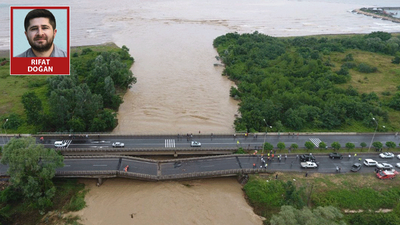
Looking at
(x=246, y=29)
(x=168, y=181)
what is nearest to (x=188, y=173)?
(x=168, y=181)

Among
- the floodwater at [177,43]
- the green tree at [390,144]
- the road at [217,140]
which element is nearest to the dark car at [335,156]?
the road at [217,140]

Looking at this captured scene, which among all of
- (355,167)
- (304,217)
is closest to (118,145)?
(304,217)

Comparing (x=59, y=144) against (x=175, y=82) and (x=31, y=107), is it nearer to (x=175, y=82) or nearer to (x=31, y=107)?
(x=31, y=107)

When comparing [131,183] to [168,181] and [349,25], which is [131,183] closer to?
[168,181]

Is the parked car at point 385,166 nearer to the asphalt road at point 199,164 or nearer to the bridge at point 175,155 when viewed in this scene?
the asphalt road at point 199,164

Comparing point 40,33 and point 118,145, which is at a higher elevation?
point 40,33

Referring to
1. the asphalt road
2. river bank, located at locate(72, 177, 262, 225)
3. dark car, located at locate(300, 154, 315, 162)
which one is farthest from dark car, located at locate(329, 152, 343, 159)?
river bank, located at locate(72, 177, 262, 225)
